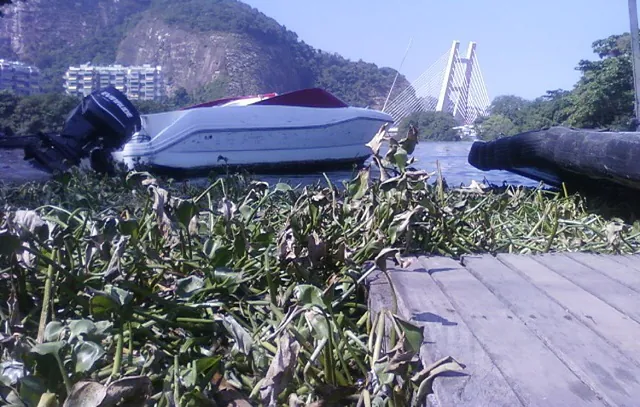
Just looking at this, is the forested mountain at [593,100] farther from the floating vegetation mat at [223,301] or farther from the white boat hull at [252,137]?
the floating vegetation mat at [223,301]

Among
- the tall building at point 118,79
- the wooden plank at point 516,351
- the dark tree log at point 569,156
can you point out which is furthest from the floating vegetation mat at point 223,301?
the tall building at point 118,79

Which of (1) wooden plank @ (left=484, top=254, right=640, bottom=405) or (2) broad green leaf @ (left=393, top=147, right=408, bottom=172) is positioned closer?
(1) wooden plank @ (left=484, top=254, right=640, bottom=405)

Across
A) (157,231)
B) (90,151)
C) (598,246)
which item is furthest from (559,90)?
(157,231)

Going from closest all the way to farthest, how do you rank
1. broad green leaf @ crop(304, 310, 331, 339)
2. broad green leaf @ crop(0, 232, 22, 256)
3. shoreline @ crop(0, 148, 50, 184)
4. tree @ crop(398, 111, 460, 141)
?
broad green leaf @ crop(304, 310, 331, 339), broad green leaf @ crop(0, 232, 22, 256), shoreline @ crop(0, 148, 50, 184), tree @ crop(398, 111, 460, 141)

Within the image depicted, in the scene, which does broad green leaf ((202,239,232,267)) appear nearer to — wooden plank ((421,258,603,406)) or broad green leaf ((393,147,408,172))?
wooden plank ((421,258,603,406))

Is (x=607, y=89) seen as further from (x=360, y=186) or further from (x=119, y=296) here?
(x=119, y=296)

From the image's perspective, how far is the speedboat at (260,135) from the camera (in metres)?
8.55

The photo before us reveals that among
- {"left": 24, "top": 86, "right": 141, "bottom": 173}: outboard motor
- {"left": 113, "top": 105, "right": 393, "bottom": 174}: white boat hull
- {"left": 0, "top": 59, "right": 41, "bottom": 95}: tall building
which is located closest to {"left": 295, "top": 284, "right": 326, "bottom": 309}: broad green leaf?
{"left": 24, "top": 86, "right": 141, "bottom": 173}: outboard motor

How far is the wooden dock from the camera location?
94 cm

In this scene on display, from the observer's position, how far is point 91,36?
112ft

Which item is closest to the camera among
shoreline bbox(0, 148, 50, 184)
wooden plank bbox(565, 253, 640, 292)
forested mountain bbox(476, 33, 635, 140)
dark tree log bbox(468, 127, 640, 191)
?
wooden plank bbox(565, 253, 640, 292)

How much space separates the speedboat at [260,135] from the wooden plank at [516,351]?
6.88 meters

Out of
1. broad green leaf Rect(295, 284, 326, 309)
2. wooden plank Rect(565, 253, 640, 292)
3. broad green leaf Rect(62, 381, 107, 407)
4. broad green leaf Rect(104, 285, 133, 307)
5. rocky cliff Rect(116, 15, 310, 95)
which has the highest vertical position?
rocky cliff Rect(116, 15, 310, 95)

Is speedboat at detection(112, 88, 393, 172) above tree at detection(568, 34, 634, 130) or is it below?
below
